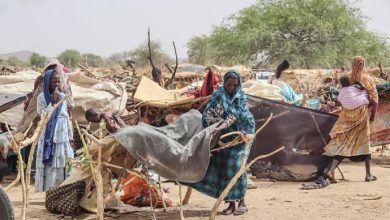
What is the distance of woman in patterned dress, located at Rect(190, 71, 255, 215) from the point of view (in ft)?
20.5

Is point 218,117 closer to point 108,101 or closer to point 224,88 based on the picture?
point 224,88

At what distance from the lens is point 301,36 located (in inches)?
1487

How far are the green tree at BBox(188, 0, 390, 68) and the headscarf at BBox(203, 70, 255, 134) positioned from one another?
30285mm

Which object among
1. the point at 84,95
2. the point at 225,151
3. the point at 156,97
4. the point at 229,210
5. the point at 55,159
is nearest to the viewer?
the point at 225,151

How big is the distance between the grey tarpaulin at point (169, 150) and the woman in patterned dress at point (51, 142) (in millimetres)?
1685

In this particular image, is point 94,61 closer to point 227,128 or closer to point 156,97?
point 156,97

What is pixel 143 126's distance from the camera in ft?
18.5

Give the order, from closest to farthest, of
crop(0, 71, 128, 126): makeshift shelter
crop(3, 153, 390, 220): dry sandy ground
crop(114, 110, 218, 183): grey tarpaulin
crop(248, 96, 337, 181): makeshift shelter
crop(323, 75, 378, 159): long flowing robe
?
crop(114, 110, 218, 183): grey tarpaulin, crop(3, 153, 390, 220): dry sandy ground, crop(323, 75, 378, 159): long flowing robe, crop(248, 96, 337, 181): makeshift shelter, crop(0, 71, 128, 126): makeshift shelter

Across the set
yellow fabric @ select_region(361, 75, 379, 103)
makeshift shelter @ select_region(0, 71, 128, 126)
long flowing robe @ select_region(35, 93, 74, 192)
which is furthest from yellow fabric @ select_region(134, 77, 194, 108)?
yellow fabric @ select_region(361, 75, 379, 103)

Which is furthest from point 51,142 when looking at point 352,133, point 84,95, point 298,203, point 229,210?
point 352,133

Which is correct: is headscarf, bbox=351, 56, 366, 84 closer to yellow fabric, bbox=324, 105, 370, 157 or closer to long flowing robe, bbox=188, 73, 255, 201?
yellow fabric, bbox=324, 105, 370, 157

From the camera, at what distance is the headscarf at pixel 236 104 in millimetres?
6320

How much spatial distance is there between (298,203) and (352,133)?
5.55ft

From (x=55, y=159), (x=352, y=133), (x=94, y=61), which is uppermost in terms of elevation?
(x=352, y=133)
